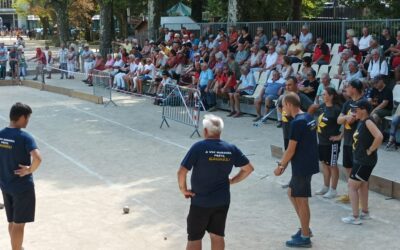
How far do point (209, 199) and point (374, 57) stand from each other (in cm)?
1029

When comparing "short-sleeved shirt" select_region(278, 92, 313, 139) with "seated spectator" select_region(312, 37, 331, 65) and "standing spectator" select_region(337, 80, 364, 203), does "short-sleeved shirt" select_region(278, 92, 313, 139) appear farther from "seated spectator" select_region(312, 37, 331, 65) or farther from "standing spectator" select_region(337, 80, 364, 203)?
"seated spectator" select_region(312, 37, 331, 65)

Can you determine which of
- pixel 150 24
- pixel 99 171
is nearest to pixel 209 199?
pixel 99 171

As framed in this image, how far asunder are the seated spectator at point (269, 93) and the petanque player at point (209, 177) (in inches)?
412

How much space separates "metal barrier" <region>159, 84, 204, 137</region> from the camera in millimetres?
14891

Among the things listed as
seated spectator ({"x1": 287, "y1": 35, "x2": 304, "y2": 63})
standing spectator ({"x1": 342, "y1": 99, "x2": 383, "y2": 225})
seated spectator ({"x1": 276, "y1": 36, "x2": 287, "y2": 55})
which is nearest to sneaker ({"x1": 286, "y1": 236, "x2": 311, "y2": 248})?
standing spectator ({"x1": 342, "y1": 99, "x2": 383, "y2": 225})

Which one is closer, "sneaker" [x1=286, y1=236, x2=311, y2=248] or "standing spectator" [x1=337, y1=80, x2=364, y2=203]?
"sneaker" [x1=286, y1=236, x2=311, y2=248]

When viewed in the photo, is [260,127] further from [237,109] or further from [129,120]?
[129,120]

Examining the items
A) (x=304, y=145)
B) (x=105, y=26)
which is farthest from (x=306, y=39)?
(x=105, y=26)

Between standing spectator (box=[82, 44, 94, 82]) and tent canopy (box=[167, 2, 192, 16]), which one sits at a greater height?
tent canopy (box=[167, 2, 192, 16])

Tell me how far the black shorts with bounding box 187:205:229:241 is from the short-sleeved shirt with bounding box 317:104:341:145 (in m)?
3.42

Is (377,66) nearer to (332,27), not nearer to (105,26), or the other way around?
(332,27)

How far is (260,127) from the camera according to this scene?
1567cm

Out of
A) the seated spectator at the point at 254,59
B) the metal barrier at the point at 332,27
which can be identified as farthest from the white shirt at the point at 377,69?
the seated spectator at the point at 254,59

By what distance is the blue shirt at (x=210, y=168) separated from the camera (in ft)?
18.5
